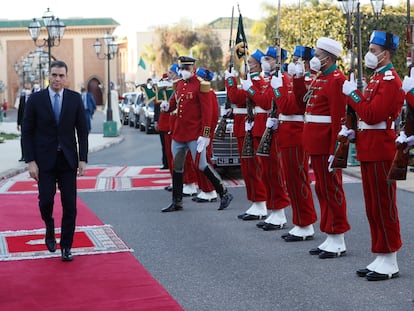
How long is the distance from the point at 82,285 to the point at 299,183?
9.40ft

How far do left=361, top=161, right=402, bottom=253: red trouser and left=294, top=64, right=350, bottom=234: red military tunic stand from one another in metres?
0.83

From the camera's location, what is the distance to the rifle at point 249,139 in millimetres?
10844

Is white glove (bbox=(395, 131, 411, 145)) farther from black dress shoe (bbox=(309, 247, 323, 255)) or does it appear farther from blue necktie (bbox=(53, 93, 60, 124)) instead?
blue necktie (bbox=(53, 93, 60, 124))

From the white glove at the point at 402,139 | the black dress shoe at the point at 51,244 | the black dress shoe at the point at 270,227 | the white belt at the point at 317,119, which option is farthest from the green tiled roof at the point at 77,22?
the white glove at the point at 402,139

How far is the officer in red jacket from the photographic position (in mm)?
11839

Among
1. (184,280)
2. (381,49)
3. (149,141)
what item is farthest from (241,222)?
(149,141)

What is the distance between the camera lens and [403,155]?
697cm

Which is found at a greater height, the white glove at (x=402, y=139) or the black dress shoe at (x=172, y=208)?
the white glove at (x=402, y=139)

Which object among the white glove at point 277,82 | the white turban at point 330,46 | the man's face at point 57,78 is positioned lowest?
the white glove at point 277,82

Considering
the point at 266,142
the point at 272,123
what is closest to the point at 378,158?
the point at 272,123

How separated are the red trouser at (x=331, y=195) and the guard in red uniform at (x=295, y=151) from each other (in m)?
0.75

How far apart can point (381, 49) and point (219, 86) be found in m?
60.9

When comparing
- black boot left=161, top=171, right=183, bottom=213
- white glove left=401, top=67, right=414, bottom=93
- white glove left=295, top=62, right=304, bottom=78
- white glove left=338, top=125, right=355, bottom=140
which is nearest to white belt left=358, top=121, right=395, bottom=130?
white glove left=338, top=125, right=355, bottom=140

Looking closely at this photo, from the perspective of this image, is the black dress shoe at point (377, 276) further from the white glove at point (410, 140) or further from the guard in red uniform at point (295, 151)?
the guard in red uniform at point (295, 151)
